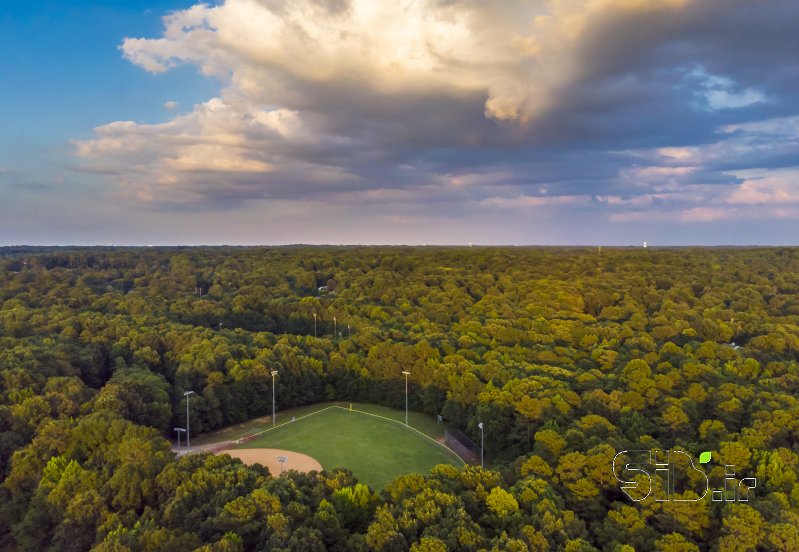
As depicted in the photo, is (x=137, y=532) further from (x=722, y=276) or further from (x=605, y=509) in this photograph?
(x=722, y=276)

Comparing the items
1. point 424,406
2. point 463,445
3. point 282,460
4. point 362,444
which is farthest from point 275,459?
point 424,406

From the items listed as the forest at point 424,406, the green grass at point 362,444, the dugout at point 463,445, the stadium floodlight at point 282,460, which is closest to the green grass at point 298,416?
the green grass at point 362,444

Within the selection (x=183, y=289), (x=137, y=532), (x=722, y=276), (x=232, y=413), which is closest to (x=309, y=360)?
(x=232, y=413)

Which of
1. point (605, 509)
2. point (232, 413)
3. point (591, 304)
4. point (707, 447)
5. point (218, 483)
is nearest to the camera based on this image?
point (218, 483)

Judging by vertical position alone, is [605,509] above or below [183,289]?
below

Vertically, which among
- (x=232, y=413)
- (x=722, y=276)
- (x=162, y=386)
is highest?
(x=722, y=276)

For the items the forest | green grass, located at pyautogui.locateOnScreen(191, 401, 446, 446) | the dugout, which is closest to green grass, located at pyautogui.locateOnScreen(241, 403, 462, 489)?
green grass, located at pyautogui.locateOnScreen(191, 401, 446, 446)

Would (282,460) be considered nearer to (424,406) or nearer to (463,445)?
(463,445)
